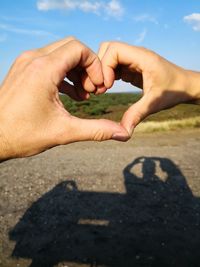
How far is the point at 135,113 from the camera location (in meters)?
2.51

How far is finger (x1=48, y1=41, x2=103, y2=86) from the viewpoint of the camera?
7.11 ft

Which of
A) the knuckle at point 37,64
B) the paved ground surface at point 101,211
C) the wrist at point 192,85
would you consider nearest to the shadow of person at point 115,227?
the paved ground surface at point 101,211

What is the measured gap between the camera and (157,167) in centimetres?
993

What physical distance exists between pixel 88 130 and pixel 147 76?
2.28 feet

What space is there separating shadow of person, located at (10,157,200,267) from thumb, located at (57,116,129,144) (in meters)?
3.22

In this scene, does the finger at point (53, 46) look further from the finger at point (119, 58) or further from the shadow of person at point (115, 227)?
the shadow of person at point (115, 227)

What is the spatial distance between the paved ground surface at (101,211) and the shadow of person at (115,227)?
1 centimetres

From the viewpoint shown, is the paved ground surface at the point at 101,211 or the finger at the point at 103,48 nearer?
the finger at the point at 103,48

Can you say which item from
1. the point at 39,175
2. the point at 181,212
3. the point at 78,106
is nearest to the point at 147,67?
the point at 181,212

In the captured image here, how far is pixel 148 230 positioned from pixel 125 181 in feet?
8.80

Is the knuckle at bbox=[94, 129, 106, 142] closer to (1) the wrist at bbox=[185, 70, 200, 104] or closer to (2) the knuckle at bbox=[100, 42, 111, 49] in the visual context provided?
(2) the knuckle at bbox=[100, 42, 111, 49]

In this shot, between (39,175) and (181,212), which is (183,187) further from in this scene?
(39,175)

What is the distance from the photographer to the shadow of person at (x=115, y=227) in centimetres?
518

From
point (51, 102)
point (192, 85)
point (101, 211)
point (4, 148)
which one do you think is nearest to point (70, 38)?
point (51, 102)
